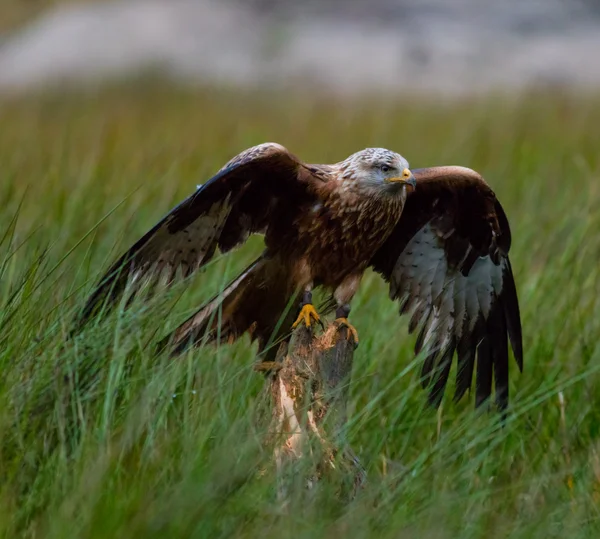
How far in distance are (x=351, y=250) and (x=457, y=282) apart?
660 millimetres

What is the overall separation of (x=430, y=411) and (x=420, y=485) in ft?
4.52

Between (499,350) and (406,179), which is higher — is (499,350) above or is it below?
below

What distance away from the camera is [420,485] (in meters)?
3.04

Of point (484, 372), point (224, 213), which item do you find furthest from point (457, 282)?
point (224, 213)

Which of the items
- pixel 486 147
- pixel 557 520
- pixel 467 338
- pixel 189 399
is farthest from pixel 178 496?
pixel 486 147

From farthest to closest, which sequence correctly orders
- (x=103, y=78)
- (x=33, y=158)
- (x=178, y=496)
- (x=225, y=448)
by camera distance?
(x=103, y=78)
(x=33, y=158)
(x=225, y=448)
(x=178, y=496)

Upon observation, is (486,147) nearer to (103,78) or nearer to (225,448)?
(103,78)

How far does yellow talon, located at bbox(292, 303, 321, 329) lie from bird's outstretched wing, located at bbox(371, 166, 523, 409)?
616mm

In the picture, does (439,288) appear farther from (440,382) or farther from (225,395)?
(225,395)

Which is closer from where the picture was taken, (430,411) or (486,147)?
(430,411)

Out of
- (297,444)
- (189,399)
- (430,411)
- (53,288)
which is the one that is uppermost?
(53,288)

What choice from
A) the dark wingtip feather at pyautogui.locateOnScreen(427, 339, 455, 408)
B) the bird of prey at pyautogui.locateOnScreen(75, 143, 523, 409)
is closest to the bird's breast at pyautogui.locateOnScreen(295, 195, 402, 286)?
the bird of prey at pyautogui.locateOnScreen(75, 143, 523, 409)

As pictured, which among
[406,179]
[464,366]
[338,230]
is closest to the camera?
[406,179]

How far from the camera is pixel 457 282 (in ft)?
16.1
